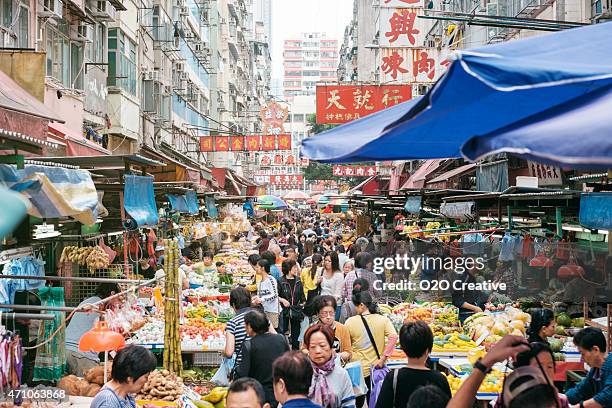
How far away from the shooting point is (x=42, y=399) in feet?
22.6

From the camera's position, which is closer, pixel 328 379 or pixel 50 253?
pixel 328 379

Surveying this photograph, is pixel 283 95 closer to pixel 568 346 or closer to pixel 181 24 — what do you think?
pixel 181 24


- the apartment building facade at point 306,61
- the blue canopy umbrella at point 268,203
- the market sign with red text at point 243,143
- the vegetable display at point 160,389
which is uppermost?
the apartment building facade at point 306,61

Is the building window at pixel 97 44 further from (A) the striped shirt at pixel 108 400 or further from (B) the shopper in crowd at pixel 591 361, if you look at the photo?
(B) the shopper in crowd at pixel 591 361

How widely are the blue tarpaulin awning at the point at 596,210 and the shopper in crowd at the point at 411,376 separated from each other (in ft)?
9.26

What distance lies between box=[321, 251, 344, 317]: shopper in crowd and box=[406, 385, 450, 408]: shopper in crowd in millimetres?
7529

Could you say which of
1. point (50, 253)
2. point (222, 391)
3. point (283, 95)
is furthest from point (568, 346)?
point (283, 95)

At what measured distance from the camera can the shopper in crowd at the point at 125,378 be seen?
4906 millimetres

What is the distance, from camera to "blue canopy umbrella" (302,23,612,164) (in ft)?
8.41

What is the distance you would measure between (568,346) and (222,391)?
4248mm

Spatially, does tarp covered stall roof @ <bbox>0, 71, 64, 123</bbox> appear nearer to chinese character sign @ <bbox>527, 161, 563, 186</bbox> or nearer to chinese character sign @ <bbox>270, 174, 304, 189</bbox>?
chinese character sign @ <bbox>527, 161, 563, 186</bbox>

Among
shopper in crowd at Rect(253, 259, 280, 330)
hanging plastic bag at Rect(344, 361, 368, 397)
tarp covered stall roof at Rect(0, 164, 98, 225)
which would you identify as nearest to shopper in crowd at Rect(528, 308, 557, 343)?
hanging plastic bag at Rect(344, 361, 368, 397)

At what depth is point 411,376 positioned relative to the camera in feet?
16.1

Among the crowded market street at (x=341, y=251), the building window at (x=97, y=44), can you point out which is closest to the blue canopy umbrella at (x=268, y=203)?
the crowded market street at (x=341, y=251)
